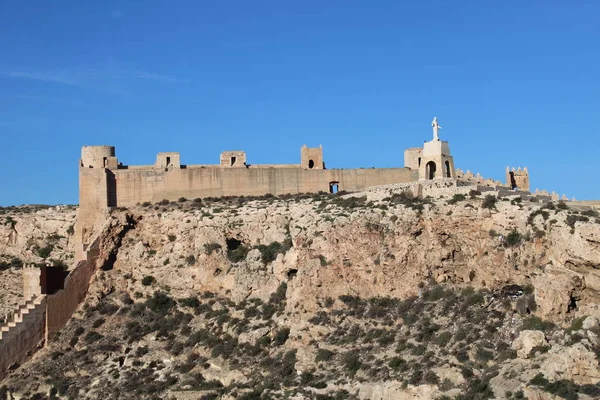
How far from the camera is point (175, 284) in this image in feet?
221

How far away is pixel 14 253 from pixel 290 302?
20996mm

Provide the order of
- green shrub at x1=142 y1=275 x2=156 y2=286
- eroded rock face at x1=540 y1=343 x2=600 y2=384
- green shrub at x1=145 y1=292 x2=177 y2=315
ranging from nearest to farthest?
eroded rock face at x1=540 y1=343 x2=600 y2=384, green shrub at x1=145 y1=292 x2=177 y2=315, green shrub at x1=142 y1=275 x2=156 y2=286

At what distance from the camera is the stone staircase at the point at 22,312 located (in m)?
64.7

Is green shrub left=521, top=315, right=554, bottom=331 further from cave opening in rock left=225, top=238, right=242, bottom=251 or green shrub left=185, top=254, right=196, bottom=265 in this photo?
green shrub left=185, top=254, right=196, bottom=265

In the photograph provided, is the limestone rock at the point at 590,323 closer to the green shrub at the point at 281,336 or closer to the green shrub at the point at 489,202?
the green shrub at the point at 489,202

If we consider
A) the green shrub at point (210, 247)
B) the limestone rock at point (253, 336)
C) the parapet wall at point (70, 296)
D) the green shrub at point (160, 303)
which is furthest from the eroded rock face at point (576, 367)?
the parapet wall at point (70, 296)

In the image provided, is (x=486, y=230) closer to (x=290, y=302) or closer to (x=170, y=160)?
(x=290, y=302)

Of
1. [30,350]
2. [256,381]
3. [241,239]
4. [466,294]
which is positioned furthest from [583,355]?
[30,350]

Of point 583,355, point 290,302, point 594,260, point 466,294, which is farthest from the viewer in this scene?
point 290,302

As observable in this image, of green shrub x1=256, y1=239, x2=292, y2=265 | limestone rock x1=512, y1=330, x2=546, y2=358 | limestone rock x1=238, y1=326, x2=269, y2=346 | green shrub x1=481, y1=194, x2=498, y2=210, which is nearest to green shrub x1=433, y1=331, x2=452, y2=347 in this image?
limestone rock x1=512, y1=330, x2=546, y2=358

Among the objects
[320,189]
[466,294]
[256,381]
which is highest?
[320,189]

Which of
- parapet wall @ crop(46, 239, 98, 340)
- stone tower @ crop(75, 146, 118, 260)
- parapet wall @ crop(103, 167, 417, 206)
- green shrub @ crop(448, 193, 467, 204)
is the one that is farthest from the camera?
parapet wall @ crop(103, 167, 417, 206)

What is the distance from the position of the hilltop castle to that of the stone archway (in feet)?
4.19

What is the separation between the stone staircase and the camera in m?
64.7
